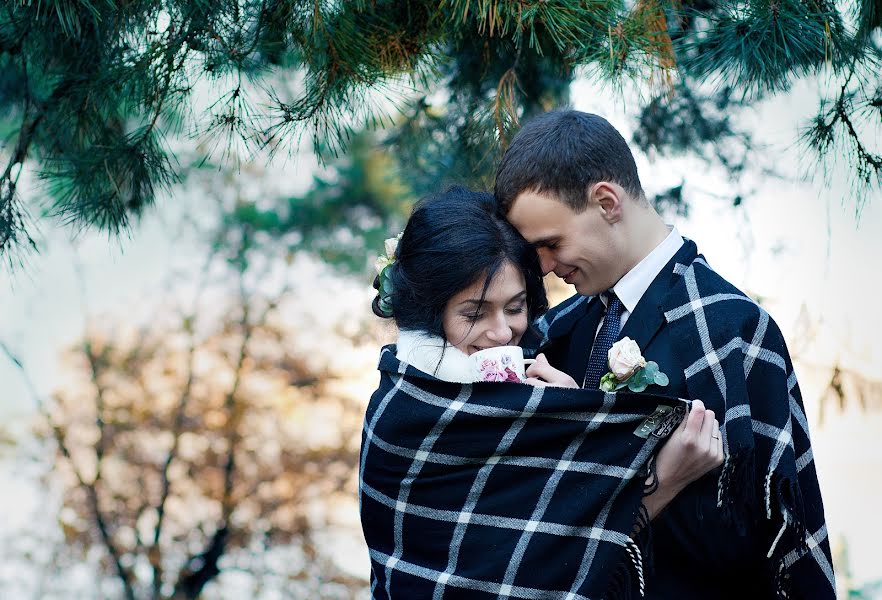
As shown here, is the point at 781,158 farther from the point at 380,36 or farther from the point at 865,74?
the point at 380,36

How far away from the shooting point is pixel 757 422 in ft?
6.15

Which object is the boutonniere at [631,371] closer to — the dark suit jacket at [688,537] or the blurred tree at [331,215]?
the dark suit jacket at [688,537]

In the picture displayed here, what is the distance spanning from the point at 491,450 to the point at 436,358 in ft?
0.80

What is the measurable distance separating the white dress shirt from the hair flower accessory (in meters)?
0.53

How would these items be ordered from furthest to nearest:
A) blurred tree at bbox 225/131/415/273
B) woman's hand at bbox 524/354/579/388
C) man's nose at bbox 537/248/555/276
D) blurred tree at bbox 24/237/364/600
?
1. blurred tree at bbox 225/131/415/273
2. blurred tree at bbox 24/237/364/600
3. man's nose at bbox 537/248/555/276
4. woman's hand at bbox 524/354/579/388

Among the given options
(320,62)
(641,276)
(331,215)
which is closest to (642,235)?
(641,276)

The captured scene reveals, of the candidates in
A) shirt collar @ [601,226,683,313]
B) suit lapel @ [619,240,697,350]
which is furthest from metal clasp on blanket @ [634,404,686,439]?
shirt collar @ [601,226,683,313]

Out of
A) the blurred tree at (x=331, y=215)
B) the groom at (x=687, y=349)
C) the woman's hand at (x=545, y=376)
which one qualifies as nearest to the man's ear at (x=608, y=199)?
the groom at (x=687, y=349)

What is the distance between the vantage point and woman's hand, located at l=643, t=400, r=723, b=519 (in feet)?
5.68

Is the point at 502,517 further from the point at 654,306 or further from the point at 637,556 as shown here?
the point at 654,306

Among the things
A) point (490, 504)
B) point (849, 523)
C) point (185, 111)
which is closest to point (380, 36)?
point (185, 111)

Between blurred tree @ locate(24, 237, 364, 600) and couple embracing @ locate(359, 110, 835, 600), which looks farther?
blurred tree @ locate(24, 237, 364, 600)

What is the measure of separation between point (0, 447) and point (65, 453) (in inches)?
18.2

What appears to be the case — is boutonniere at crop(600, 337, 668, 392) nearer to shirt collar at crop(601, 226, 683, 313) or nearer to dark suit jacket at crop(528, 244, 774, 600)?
dark suit jacket at crop(528, 244, 774, 600)
